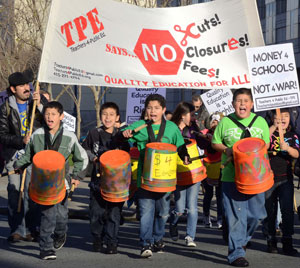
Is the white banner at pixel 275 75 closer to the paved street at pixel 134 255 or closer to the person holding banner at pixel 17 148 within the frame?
the paved street at pixel 134 255

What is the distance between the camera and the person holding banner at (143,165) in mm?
7902

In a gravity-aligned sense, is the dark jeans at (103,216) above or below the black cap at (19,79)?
below

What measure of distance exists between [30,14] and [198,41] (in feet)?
69.3

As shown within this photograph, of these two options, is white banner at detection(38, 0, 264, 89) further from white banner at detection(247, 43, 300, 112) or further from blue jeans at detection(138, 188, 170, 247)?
blue jeans at detection(138, 188, 170, 247)

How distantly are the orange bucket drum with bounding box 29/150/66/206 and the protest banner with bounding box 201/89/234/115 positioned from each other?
7.22 meters

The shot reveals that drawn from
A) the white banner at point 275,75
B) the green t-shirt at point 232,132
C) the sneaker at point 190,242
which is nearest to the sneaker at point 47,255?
the sneaker at point 190,242

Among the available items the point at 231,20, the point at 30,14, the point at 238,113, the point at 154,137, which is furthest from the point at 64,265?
the point at 30,14

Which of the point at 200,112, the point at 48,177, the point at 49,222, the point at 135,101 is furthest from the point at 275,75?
the point at 135,101

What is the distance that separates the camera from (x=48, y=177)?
24.5ft

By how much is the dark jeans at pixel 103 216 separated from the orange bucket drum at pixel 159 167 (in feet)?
1.88

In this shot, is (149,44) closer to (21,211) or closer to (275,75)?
(275,75)

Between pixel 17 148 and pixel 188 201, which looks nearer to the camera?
pixel 17 148

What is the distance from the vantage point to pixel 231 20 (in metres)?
9.54

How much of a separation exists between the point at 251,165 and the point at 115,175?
57.7 inches
